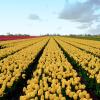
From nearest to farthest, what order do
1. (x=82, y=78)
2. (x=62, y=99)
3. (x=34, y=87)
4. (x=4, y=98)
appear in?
(x=62, y=99) → (x=34, y=87) → (x=4, y=98) → (x=82, y=78)

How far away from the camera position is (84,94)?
8680 millimetres

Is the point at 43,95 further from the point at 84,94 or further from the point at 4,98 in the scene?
the point at 4,98

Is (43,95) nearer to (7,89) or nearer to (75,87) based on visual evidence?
(75,87)

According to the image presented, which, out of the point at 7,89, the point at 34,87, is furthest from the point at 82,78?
the point at 34,87

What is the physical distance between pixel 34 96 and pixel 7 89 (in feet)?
9.71

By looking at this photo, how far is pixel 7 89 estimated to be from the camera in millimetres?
11578

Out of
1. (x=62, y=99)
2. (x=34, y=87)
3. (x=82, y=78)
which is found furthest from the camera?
(x=82, y=78)

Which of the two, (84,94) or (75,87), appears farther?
(75,87)

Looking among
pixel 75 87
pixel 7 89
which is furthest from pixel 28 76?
pixel 75 87

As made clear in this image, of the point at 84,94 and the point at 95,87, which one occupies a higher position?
the point at 84,94

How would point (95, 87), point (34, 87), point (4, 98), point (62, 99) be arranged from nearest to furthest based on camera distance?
point (62, 99)
point (34, 87)
point (4, 98)
point (95, 87)

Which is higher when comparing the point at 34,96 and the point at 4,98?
the point at 34,96

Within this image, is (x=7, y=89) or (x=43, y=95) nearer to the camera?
(x=43, y=95)

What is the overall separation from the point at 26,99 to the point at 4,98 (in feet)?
9.87
